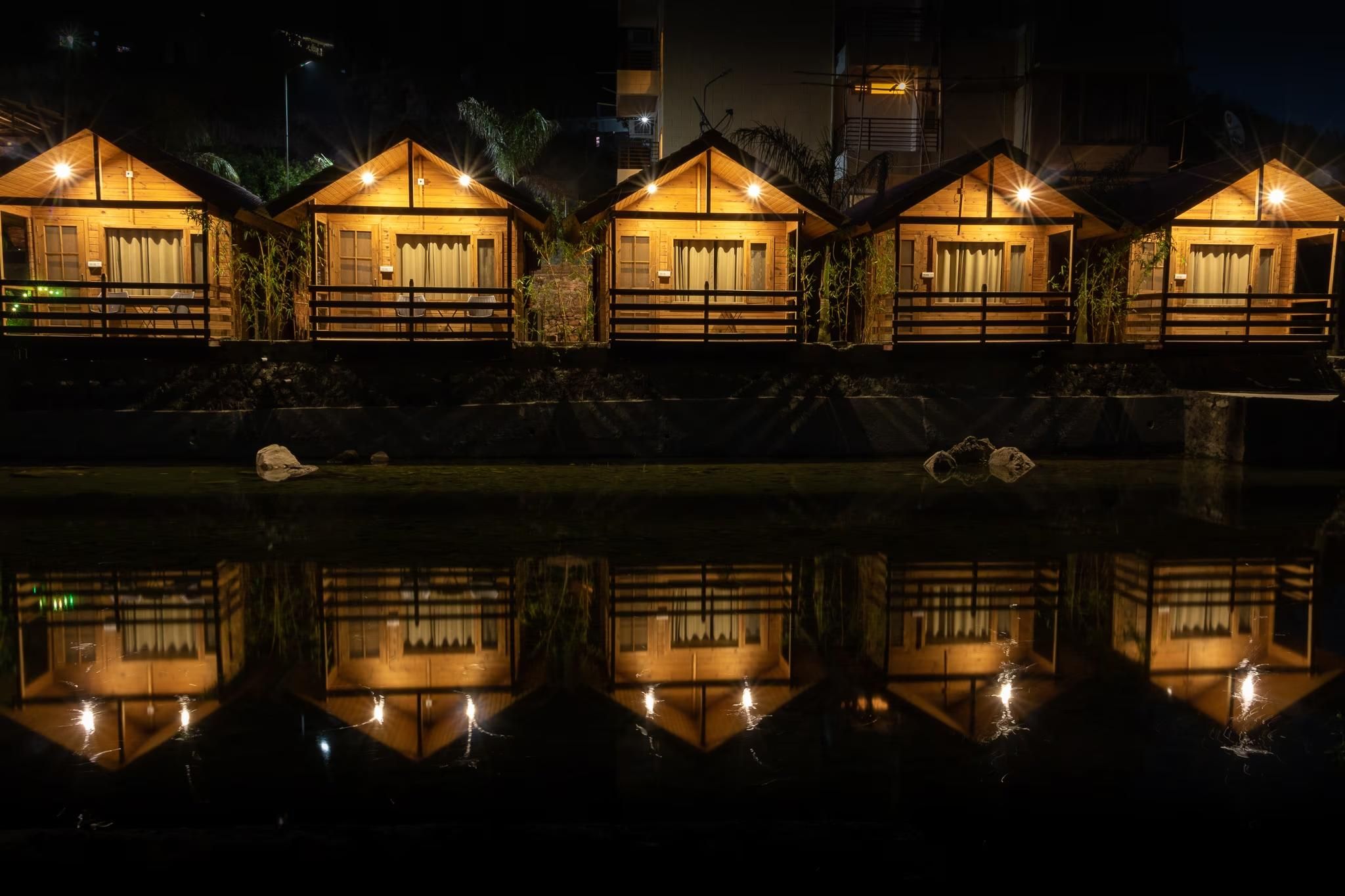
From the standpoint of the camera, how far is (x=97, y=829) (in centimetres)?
415

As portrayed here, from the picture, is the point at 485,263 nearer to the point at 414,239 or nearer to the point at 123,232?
the point at 414,239

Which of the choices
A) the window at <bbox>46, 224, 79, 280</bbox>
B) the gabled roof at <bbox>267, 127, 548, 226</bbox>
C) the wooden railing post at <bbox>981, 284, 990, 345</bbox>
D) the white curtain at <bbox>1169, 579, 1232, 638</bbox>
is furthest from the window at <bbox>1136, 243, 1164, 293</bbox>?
the window at <bbox>46, 224, 79, 280</bbox>

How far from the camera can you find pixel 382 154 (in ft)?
62.2

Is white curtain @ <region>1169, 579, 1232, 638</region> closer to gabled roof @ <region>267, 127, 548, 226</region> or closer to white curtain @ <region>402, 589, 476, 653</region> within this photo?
white curtain @ <region>402, 589, 476, 653</region>

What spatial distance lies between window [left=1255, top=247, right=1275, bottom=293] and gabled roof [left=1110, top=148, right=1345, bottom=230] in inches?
65.1

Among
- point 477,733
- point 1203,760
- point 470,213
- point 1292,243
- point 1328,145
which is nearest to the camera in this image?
point 1203,760

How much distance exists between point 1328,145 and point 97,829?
53819mm

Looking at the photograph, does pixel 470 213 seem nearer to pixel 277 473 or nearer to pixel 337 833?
pixel 277 473

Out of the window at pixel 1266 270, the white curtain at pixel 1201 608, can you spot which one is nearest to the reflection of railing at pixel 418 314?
the white curtain at pixel 1201 608

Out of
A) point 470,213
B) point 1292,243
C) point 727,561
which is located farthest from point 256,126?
point 727,561

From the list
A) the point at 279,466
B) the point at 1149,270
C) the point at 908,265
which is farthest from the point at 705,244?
the point at 279,466

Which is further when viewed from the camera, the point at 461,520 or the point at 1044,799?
the point at 461,520

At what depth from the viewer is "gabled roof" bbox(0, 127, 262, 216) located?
1839cm

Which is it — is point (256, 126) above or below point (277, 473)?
above
